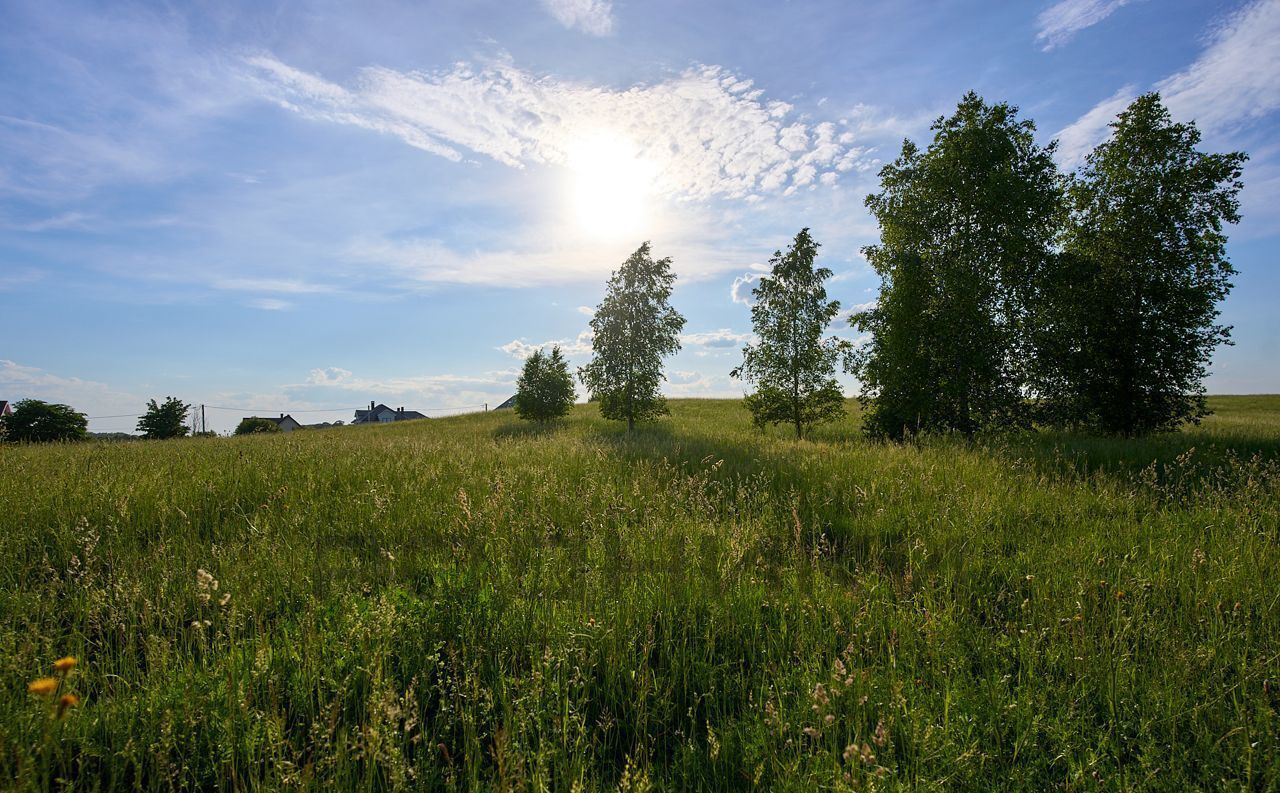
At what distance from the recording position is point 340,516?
5.77 meters

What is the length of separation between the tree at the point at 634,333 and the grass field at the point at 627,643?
626 inches

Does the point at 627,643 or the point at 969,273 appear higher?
the point at 969,273

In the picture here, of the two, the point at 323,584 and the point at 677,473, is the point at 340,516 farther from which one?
the point at 677,473

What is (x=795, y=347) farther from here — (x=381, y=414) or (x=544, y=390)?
(x=381, y=414)

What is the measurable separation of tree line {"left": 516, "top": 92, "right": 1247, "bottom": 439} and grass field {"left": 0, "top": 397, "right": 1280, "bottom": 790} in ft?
30.6

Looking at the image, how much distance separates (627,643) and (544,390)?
87.9ft

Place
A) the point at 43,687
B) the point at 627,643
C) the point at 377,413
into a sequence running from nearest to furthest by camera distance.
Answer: the point at 43,687 < the point at 627,643 < the point at 377,413

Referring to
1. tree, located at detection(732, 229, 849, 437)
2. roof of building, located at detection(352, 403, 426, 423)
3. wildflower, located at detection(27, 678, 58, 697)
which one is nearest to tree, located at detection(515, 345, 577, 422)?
tree, located at detection(732, 229, 849, 437)

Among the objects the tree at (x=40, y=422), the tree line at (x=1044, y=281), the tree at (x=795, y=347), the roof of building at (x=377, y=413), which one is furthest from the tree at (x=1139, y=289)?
the roof of building at (x=377, y=413)

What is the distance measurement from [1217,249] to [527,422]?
2780 cm

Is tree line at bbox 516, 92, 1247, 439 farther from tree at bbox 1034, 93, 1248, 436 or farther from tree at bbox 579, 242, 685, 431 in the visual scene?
tree at bbox 579, 242, 685, 431

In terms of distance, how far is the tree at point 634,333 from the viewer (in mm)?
21953

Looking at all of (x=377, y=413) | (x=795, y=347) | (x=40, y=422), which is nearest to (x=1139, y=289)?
(x=795, y=347)

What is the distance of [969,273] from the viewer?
48.2ft
